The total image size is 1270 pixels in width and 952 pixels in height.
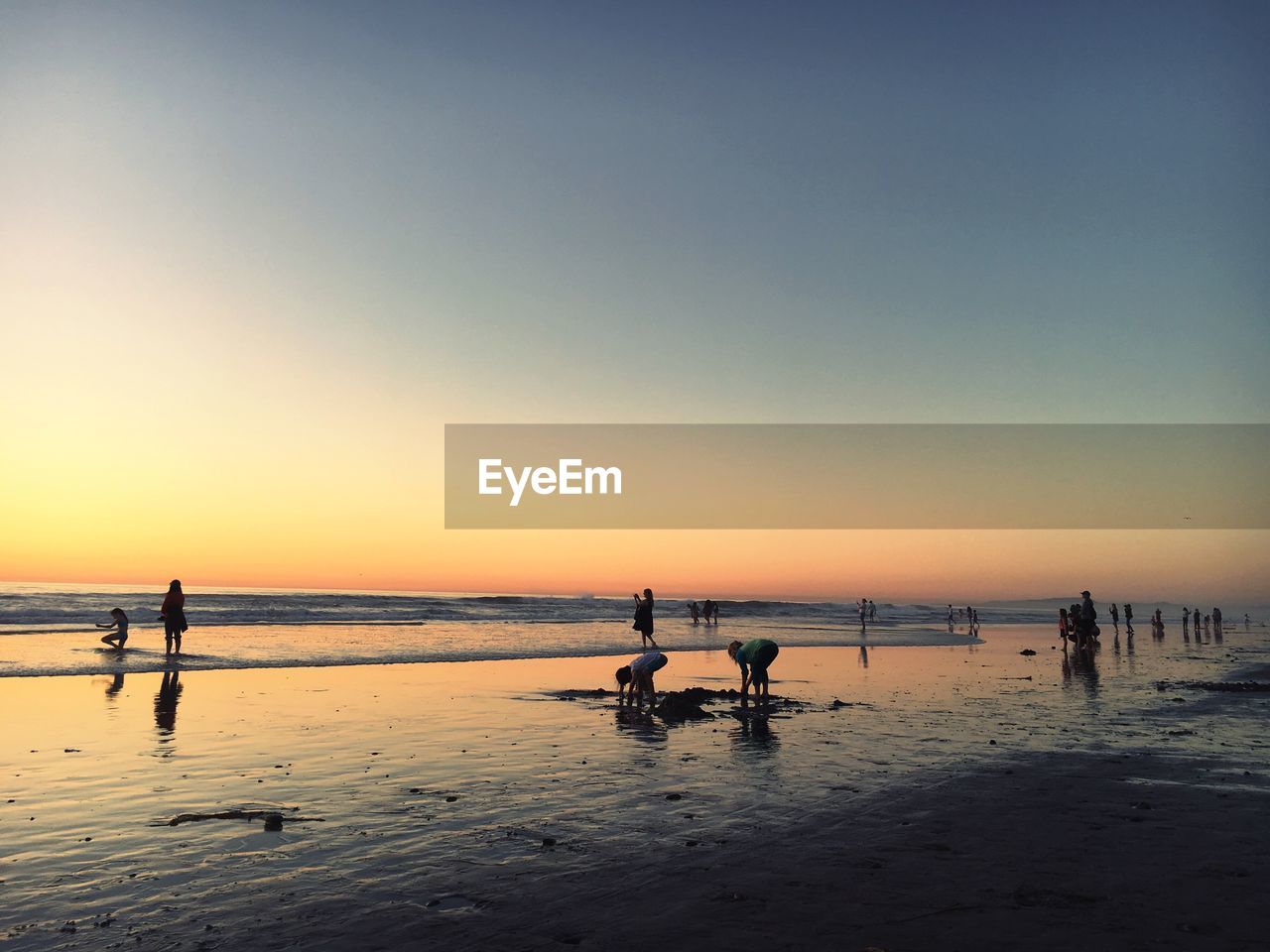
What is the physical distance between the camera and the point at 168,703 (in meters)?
19.3

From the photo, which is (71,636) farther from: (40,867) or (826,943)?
(826,943)

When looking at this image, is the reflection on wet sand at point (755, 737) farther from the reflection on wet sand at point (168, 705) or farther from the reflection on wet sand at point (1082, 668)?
the reflection on wet sand at point (1082, 668)

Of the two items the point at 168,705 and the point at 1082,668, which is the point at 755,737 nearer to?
the point at 168,705

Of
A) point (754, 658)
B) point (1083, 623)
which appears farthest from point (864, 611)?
point (754, 658)

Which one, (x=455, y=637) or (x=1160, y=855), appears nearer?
(x=1160, y=855)

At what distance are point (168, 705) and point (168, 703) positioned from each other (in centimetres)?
40

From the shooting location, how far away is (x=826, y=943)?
6012 millimetres

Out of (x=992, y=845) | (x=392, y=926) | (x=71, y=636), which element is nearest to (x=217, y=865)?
(x=392, y=926)

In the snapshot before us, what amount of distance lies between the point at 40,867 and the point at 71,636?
37.5m

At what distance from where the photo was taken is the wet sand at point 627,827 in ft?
21.1

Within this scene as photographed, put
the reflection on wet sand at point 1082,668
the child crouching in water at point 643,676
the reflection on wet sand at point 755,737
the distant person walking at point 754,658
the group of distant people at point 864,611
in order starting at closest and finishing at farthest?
the reflection on wet sand at point 755,737 → the child crouching in water at point 643,676 → the distant person walking at point 754,658 → the reflection on wet sand at point 1082,668 → the group of distant people at point 864,611

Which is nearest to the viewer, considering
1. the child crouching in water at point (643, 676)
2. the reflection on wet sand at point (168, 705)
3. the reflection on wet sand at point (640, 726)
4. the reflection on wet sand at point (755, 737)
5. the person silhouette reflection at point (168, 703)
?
the reflection on wet sand at point (755, 737)

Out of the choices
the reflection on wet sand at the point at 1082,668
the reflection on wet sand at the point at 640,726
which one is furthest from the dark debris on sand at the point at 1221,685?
the reflection on wet sand at the point at 640,726

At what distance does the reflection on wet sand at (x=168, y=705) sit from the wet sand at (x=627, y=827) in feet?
0.57
